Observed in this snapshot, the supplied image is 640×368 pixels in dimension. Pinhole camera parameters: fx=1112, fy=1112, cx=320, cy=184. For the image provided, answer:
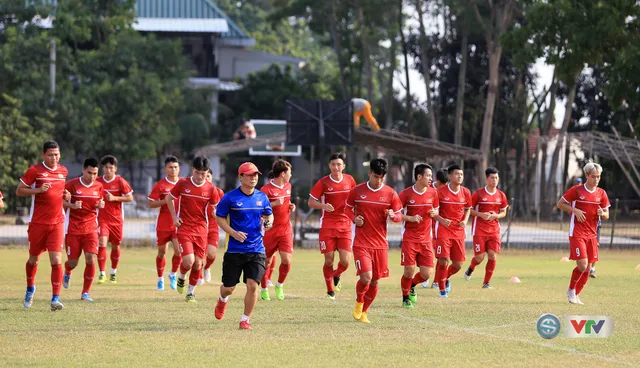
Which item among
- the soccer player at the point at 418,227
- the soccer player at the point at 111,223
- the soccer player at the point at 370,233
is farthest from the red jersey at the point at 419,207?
the soccer player at the point at 111,223

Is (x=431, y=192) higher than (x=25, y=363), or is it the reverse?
(x=431, y=192)

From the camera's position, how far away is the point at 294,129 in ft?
112

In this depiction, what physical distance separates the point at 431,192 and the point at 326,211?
161cm

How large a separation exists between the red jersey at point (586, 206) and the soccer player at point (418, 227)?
2.09 m

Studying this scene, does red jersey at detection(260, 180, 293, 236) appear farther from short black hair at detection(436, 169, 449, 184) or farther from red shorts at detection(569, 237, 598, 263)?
red shorts at detection(569, 237, 598, 263)

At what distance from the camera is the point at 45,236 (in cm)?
1488

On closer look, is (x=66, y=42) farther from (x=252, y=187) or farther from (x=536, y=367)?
(x=536, y=367)

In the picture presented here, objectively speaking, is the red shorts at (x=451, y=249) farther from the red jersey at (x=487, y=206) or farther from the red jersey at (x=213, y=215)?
the red jersey at (x=213, y=215)

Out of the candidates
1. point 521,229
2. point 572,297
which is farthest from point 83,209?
point 521,229

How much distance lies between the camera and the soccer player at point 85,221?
15773 millimetres

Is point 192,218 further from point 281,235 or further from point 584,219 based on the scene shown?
point 584,219

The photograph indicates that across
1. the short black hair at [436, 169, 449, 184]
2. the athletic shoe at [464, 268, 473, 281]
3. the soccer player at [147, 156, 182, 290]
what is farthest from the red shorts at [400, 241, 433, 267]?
the athletic shoe at [464, 268, 473, 281]

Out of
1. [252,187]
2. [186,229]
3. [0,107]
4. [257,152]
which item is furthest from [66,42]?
[252,187]

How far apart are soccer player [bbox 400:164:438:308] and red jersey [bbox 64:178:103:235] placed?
4.43 metres
